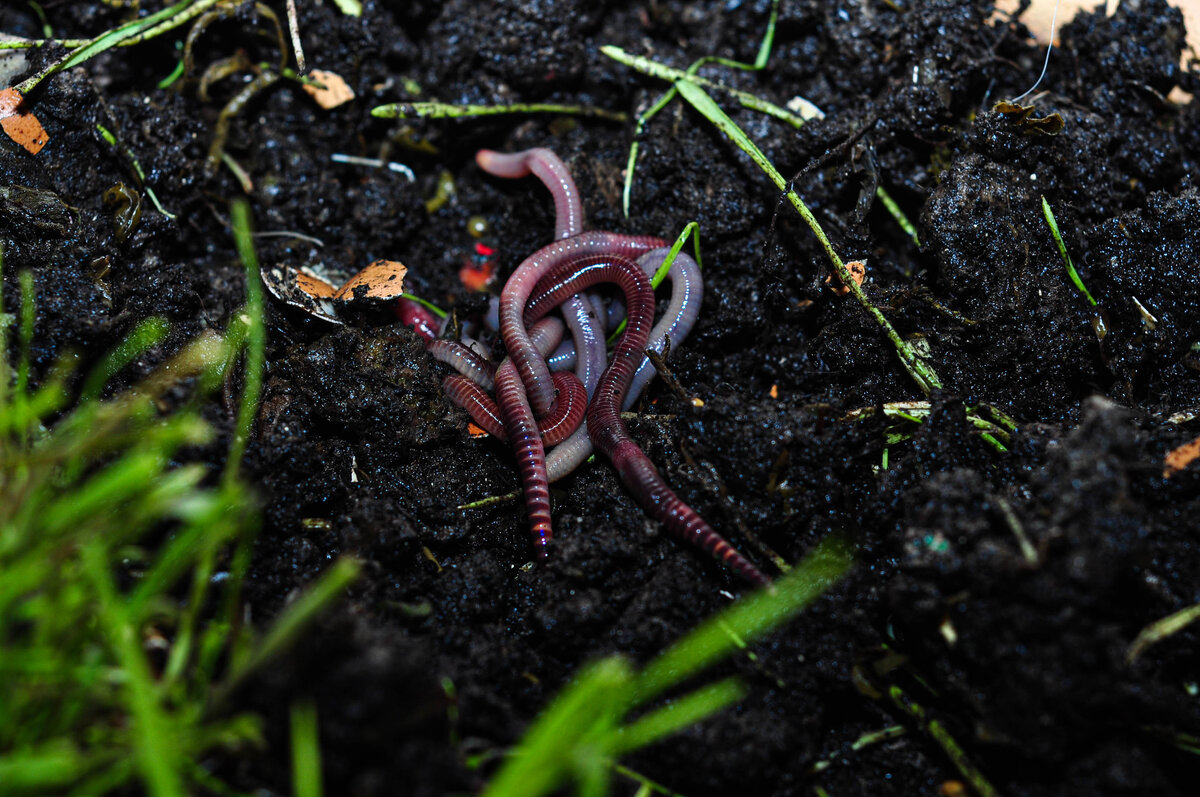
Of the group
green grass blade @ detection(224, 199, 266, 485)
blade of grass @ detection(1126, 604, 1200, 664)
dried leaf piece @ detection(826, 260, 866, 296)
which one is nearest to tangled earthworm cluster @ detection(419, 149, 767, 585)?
dried leaf piece @ detection(826, 260, 866, 296)

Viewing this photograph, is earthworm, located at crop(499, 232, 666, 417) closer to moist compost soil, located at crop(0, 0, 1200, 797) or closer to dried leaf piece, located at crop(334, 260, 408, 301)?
moist compost soil, located at crop(0, 0, 1200, 797)

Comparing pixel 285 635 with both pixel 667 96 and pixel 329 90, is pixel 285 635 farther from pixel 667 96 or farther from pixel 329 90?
pixel 329 90

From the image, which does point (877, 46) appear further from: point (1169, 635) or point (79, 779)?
point (79, 779)

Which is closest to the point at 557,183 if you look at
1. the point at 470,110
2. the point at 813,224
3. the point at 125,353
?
the point at 470,110

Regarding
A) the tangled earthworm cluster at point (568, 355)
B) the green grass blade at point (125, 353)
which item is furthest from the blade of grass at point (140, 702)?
the tangled earthworm cluster at point (568, 355)

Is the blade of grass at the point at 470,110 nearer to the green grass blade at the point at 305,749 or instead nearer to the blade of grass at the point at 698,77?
the blade of grass at the point at 698,77

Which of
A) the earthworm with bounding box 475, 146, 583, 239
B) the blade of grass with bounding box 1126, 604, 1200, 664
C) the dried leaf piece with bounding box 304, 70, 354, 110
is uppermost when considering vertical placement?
the dried leaf piece with bounding box 304, 70, 354, 110

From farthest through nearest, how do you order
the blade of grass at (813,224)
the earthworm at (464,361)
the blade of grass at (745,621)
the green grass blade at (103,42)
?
1. the earthworm at (464,361)
2. the green grass blade at (103,42)
3. the blade of grass at (813,224)
4. the blade of grass at (745,621)
